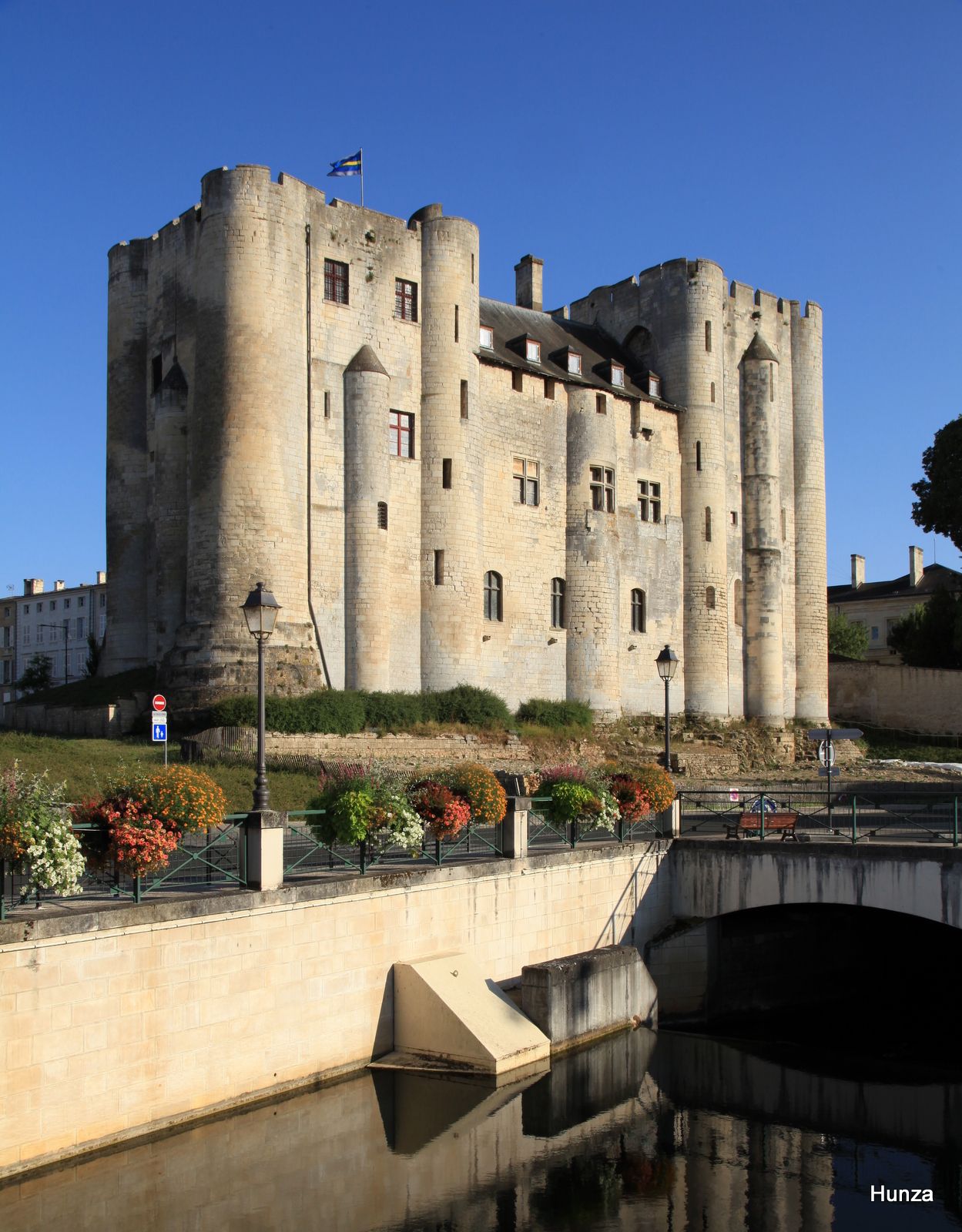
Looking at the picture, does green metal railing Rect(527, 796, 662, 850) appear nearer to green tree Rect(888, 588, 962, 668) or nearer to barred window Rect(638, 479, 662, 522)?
barred window Rect(638, 479, 662, 522)

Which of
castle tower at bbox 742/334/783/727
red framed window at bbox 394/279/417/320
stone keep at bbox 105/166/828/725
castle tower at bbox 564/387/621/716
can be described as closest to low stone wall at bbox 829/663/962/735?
stone keep at bbox 105/166/828/725

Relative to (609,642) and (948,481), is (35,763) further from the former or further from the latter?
(948,481)

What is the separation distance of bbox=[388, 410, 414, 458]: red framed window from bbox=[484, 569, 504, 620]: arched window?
5.31 meters

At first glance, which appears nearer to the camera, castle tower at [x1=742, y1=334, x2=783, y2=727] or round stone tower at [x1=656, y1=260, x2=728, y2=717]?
round stone tower at [x1=656, y1=260, x2=728, y2=717]

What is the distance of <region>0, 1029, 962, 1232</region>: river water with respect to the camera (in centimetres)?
1222

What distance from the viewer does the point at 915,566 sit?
8238 cm

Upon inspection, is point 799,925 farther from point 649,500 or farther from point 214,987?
point 649,500

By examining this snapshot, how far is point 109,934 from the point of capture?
12.8 m

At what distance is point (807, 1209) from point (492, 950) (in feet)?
20.6

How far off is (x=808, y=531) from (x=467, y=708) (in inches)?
854

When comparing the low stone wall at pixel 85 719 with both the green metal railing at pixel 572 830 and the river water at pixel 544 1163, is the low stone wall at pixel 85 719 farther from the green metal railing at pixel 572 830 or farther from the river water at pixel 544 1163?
the river water at pixel 544 1163

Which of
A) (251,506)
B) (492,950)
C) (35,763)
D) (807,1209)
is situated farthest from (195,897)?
(251,506)

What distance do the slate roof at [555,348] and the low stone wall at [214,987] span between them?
27.0m

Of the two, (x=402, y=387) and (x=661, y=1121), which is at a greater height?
(x=402, y=387)
